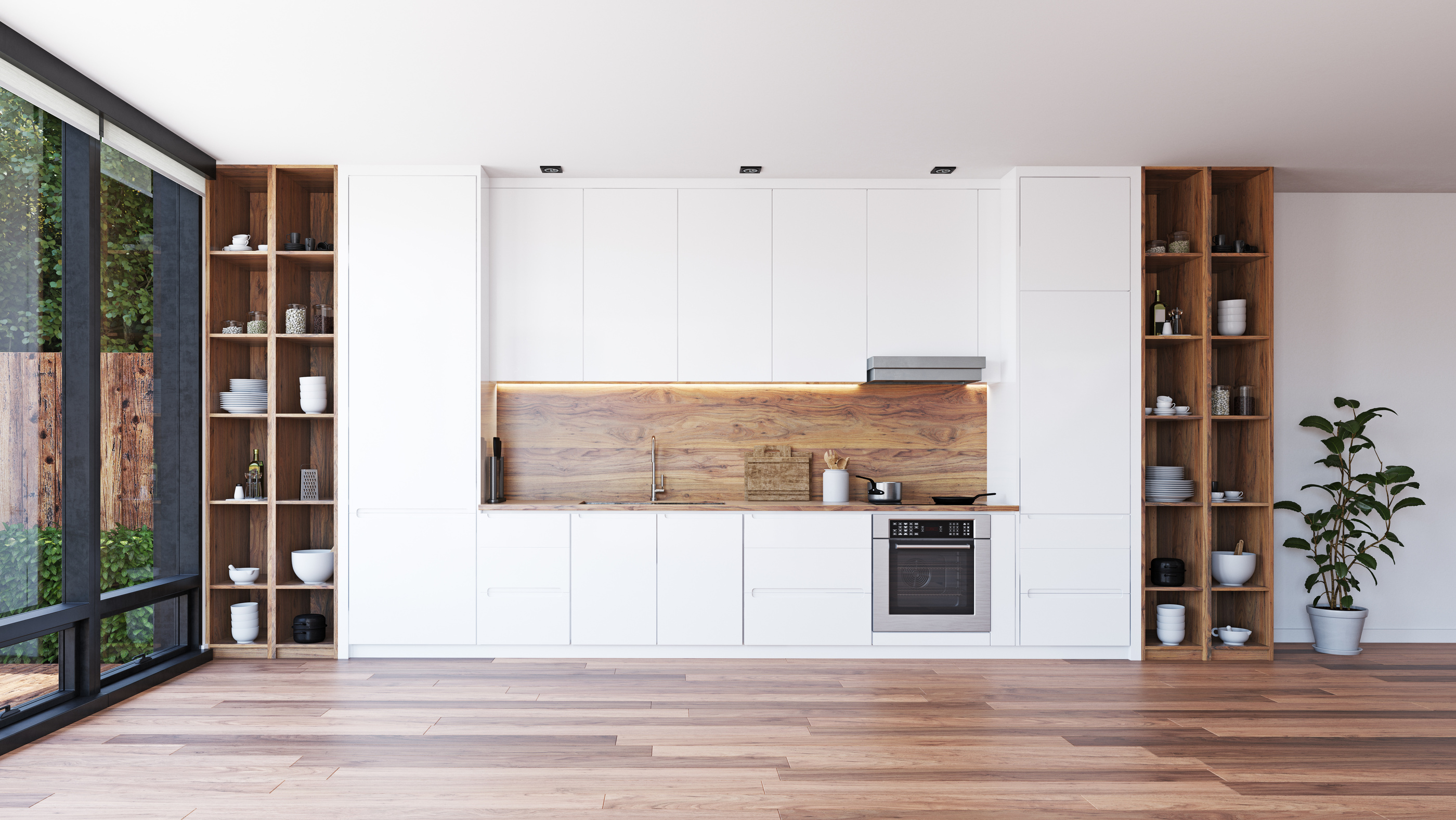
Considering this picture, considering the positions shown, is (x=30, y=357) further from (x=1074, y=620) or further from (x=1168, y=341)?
(x=1168, y=341)

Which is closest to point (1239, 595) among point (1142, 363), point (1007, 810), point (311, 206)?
point (1142, 363)

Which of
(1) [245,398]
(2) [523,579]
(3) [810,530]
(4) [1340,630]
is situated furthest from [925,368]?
(1) [245,398]

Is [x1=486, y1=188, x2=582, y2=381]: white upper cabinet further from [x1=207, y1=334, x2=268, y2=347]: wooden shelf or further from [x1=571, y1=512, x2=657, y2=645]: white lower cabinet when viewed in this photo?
[x1=207, y1=334, x2=268, y2=347]: wooden shelf

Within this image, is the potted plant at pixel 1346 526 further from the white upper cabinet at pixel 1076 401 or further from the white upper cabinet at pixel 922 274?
the white upper cabinet at pixel 922 274

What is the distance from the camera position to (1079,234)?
5.10 meters

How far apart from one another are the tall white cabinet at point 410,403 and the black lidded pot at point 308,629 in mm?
239

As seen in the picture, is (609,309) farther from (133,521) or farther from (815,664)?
(133,521)

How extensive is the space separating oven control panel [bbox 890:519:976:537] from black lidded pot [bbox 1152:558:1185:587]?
1.15m

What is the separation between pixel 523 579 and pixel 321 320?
74.6 inches

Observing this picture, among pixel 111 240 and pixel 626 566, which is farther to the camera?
pixel 626 566

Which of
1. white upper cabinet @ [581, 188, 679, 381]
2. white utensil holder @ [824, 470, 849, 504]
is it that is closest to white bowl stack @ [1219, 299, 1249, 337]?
white utensil holder @ [824, 470, 849, 504]

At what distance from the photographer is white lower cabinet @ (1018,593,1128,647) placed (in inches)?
198

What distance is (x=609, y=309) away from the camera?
532cm

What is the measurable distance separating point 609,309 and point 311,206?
6.50 ft
